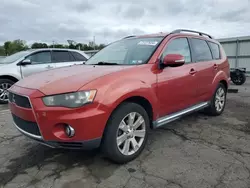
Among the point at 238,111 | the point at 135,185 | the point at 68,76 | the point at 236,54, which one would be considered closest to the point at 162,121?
the point at 135,185

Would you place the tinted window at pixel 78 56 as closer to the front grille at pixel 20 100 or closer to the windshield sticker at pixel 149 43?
the windshield sticker at pixel 149 43

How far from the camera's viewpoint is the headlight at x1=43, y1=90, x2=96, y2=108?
2.36 metres

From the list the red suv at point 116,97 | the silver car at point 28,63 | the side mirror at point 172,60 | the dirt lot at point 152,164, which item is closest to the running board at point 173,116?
the red suv at point 116,97

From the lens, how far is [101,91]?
2.45 meters

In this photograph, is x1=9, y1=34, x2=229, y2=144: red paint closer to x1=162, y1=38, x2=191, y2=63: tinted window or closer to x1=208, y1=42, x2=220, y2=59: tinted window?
x1=162, y1=38, x2=191, y2=63: tinted window

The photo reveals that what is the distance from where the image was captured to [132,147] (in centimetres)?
288

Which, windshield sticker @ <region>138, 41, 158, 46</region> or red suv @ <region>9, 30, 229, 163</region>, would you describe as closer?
red suv @ <region>9, 30, 229, 163</region>

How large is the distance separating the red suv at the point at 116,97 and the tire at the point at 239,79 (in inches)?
303

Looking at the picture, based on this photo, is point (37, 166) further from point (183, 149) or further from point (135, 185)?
point (183, 149)

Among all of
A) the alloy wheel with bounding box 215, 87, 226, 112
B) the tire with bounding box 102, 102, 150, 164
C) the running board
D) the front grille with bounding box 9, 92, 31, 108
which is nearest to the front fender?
the tire with bounding box 102, 102, 150, 164

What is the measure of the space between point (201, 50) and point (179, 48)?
814 millimetres

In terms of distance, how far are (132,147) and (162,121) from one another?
0.68 m

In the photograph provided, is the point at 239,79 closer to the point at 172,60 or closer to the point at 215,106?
the point at 215,106

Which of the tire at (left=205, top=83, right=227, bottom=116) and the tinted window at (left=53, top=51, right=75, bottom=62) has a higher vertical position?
the tinted window at (left=53, top=51, right=75, bottom=62)
